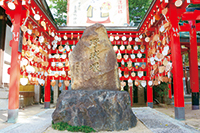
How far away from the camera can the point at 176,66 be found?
5.00 meters

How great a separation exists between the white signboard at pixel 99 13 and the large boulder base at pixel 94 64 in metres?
3.98

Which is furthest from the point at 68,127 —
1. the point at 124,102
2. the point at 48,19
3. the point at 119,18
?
the point at 119,18

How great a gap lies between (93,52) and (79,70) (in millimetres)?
642

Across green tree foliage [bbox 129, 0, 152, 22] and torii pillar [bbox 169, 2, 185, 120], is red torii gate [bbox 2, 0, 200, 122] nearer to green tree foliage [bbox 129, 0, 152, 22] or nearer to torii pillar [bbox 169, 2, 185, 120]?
torii pillar [bbox 169, 2, 185, 120]

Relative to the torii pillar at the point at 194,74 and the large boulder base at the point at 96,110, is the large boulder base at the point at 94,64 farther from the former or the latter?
the torii pillar at the point at 194,74

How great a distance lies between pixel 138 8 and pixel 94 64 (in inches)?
385

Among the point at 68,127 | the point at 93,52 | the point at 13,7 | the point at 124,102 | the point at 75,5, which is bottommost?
the point at 68,127

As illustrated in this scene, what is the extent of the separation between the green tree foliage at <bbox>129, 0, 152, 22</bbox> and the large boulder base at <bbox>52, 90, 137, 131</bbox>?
957cm

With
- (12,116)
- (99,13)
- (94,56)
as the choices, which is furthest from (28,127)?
(99,13)

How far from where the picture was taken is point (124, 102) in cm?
378

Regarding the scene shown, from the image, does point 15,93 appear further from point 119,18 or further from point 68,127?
point 119,18

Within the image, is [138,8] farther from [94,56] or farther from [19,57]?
[19,57]

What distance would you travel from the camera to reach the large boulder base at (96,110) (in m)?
3.58

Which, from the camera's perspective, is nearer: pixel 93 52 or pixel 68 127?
pixel 68 127
